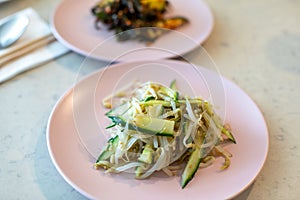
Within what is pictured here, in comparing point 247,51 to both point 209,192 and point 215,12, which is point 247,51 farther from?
point 209,192

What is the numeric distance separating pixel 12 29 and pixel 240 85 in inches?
26.1

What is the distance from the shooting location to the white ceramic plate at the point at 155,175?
2.78 ft

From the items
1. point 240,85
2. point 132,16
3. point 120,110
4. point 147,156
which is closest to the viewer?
point 147,156

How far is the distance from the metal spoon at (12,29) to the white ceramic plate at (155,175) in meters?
0.31

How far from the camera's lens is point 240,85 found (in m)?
1.19

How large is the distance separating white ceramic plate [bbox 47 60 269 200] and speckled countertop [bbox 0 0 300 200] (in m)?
0.07

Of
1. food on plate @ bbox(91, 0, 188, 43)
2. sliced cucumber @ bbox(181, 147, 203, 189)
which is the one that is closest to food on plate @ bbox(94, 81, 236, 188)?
sliced cucumber @ bbox(181, 147, 203, 189)

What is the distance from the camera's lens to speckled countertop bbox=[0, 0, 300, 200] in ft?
3.06

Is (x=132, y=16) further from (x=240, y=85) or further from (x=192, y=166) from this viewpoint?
(x=192, y=166)

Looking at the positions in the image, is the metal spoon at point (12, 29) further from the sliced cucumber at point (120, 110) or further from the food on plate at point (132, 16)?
the sliced cucumber at point (120, 110)

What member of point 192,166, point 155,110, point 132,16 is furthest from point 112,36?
point 192,166

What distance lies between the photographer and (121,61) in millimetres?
1158

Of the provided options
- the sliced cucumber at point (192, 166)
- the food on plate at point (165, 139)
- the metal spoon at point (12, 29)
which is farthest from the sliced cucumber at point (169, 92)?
the metal spoon at point (12, 29)

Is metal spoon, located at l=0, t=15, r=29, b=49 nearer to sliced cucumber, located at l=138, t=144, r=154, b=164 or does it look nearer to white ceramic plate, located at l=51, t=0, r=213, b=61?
white ceramic plate, located at l=51, t=0, r=213, b=61
